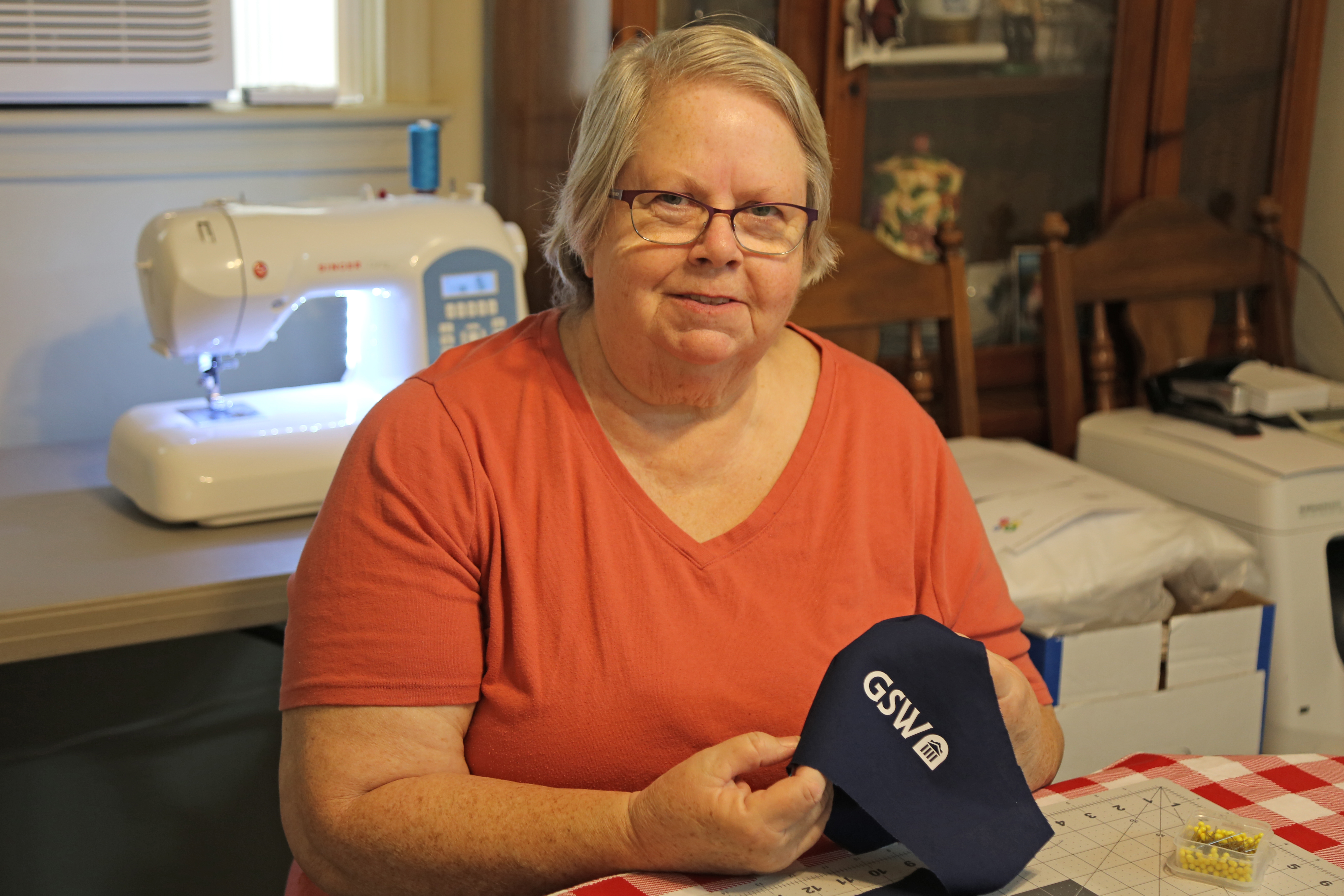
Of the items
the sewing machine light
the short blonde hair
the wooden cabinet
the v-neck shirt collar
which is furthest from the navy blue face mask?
the wooden cabinet

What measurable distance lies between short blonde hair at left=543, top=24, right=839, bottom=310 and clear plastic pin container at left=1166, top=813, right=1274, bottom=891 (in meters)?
0.61

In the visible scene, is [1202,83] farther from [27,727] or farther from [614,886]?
[27,727]

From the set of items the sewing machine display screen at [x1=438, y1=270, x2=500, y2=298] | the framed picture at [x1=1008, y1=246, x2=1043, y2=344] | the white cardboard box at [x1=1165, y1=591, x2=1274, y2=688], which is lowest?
the white cardboard box at [x1=1165, y1=591, x2=1274, y2=688]

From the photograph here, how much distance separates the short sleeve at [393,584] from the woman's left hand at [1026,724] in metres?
0.45

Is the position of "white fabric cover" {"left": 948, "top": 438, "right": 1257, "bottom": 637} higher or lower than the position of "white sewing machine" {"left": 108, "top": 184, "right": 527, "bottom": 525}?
lower

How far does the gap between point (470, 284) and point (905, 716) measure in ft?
3.28

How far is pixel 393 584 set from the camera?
3.44ft

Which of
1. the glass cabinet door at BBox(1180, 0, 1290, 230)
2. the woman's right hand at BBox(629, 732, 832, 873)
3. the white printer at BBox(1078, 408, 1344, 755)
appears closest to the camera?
the woman's right hand at BBox(629, 732, 832, 873)

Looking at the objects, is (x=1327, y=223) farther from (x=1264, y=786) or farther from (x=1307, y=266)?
(x=1264, y=786)

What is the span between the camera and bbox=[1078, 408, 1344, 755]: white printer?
74.9 inches

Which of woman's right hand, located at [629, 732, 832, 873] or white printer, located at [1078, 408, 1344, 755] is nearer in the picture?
woman's right hand, located at [629, 732, 832, 873]

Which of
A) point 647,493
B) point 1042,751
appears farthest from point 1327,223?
point 647,493

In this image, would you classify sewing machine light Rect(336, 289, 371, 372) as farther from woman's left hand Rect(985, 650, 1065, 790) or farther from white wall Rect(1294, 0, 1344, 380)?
white wall Rect(1294, 0, 1344, 380)

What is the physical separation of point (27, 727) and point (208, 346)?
0.69 metres
